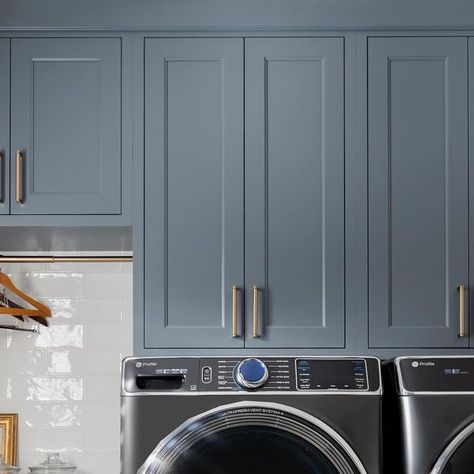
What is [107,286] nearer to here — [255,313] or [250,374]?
[255,313]

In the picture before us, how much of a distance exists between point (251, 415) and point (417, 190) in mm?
793

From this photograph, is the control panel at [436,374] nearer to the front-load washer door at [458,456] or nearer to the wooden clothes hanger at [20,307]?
the front-load washer door at [458,456]

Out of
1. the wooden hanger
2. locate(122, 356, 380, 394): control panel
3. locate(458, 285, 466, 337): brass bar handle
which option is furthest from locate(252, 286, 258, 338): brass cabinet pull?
the wooden hanger

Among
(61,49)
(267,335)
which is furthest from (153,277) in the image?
(61,49)

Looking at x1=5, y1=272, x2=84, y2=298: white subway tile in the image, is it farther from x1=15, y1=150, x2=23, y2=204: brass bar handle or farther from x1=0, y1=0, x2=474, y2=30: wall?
x1=0, y1=0, x2=474, y2=30: wall

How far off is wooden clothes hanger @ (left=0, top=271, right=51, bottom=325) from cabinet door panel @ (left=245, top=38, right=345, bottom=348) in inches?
29.4

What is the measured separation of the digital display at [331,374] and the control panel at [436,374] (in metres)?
0.10

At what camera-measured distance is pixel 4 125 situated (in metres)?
2.49

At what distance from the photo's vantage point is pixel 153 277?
2.43 meters

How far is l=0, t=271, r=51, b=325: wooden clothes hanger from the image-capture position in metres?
2.69

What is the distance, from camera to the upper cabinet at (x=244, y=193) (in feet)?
7.93

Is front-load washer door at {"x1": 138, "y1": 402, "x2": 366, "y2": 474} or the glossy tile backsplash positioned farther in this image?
the glossy tile backsplash

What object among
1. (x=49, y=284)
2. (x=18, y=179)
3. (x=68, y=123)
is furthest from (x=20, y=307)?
(x=68, y=123)

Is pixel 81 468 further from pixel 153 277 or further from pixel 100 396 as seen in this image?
pixel 153 277
